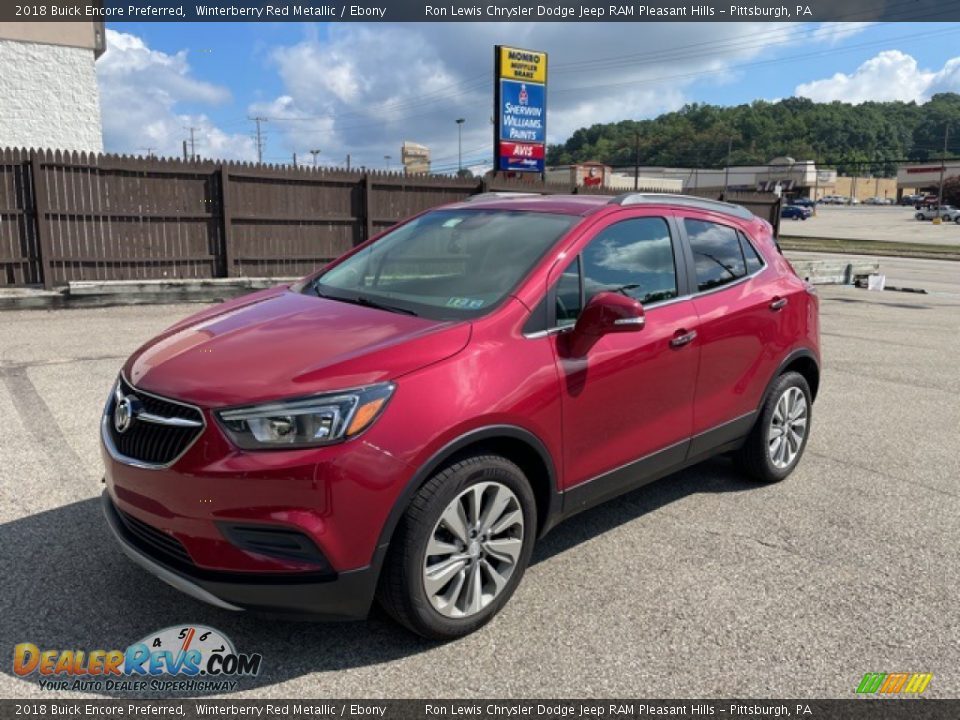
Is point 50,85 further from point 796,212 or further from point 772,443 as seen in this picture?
point 796,212

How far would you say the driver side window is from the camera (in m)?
3.38

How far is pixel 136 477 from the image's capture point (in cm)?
273

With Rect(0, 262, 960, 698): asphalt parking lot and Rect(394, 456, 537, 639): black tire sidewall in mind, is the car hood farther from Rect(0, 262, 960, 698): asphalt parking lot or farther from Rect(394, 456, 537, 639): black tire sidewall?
Rect(0, 262, 960, 698): asphalt parking lot

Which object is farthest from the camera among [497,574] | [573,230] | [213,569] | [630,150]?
[630,150]

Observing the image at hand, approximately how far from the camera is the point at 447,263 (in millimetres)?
3768

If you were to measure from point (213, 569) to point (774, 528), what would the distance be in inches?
117

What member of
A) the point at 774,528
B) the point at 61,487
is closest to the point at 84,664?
the point at 61,487

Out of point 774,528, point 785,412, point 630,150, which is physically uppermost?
point 630,150

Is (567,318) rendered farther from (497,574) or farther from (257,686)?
(257,686)

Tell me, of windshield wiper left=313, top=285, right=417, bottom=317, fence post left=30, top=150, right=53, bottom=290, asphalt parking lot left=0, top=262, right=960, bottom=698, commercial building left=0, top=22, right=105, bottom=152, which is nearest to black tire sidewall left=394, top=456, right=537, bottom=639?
asphalt parking lot left=0, top=262, right=960, bottom=698

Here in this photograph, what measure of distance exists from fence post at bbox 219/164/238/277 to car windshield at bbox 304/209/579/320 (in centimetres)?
914

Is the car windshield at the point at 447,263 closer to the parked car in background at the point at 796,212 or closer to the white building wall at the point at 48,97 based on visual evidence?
the white building wall at the point at 48,97

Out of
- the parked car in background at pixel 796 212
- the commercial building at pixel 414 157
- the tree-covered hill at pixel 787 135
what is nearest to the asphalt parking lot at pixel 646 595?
the commercial building at pixel 414 157

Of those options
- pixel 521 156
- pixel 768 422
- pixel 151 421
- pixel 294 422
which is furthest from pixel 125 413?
pixel 521 156
